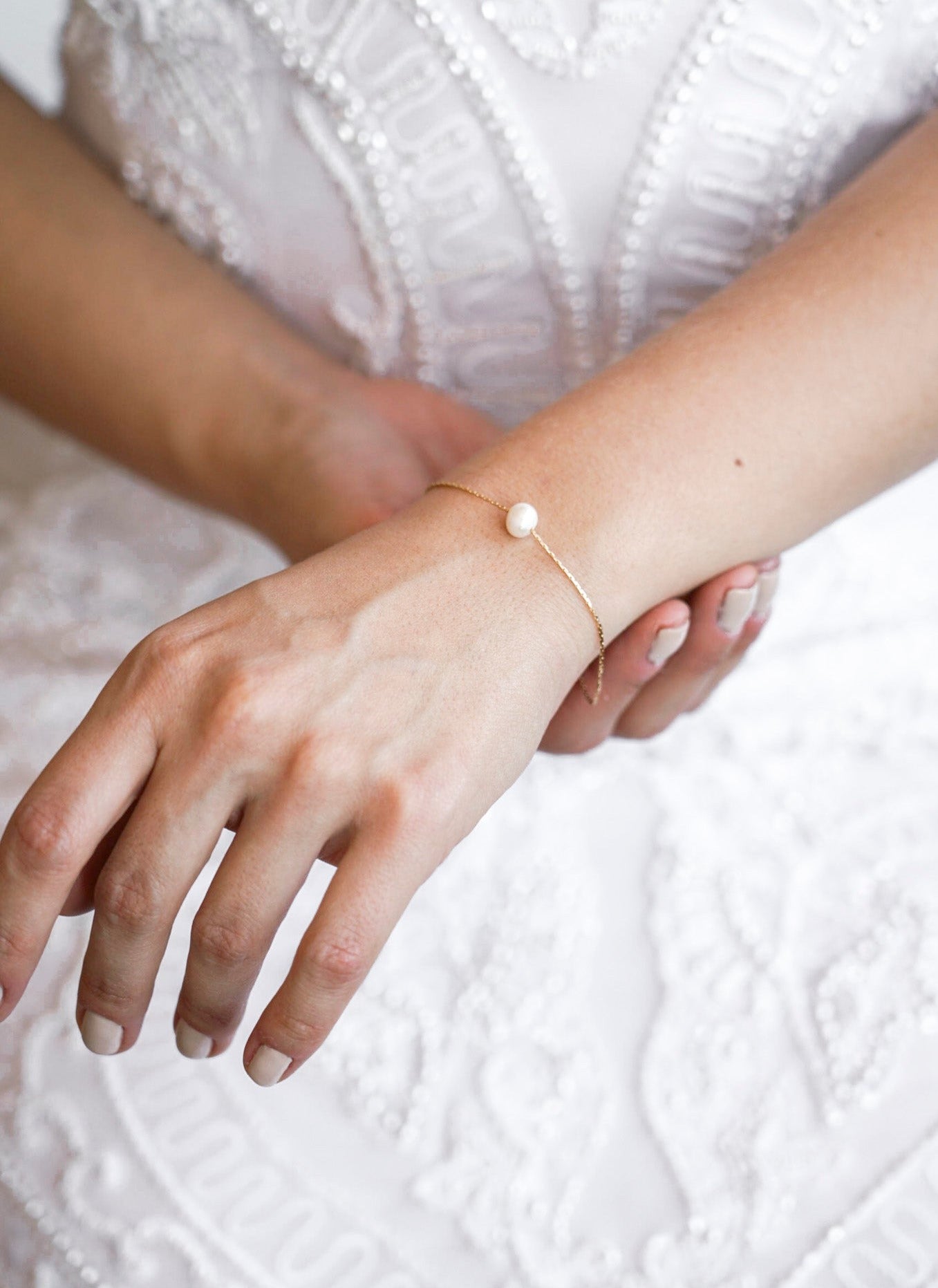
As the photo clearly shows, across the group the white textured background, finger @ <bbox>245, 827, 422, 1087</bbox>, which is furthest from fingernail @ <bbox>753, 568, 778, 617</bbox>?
the white textured background

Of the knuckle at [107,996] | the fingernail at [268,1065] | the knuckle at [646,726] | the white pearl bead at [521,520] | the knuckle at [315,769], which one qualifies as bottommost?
the knuckle at [646,726]

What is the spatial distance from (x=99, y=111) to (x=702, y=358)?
627mm

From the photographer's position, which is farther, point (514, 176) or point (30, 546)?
point (30, 546)

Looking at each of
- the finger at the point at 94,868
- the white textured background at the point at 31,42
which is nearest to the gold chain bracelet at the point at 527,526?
the finger at the point at 94,868

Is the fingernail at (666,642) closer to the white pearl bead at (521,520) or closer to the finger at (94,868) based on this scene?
the white pearl bead at (521,520)

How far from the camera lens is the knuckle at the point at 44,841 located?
24.8 inches

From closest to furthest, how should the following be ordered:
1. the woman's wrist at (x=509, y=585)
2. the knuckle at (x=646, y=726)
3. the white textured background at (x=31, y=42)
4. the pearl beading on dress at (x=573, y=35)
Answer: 1. the woman's wrist at (x=509, y=585)
2. the pearl beading on dress at (x=573, y=35)
3. the knuckle at (x=646, y=726)
4. the white textured background at (x=31, y=42)

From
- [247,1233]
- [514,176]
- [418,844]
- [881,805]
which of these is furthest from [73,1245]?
[514,176]

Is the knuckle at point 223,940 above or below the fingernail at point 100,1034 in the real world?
above

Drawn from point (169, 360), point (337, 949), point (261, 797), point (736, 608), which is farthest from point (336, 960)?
point (169, 360)

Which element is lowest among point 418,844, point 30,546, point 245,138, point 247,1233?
point 247,1233

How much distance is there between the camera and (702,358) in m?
0.83

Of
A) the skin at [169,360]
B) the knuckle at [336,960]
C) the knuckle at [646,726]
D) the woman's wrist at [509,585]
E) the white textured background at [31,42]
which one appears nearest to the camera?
the knuckle at [336,960]

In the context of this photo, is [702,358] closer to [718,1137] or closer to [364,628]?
[364,628]
